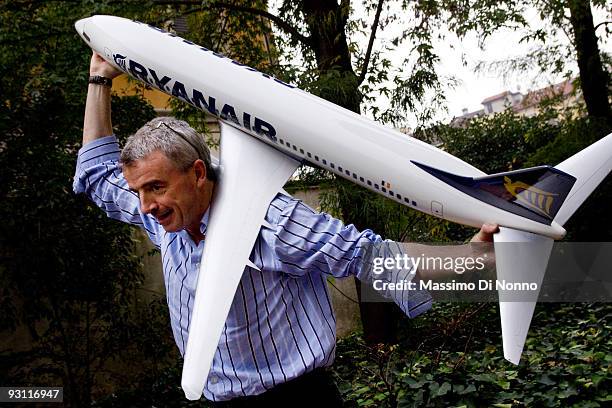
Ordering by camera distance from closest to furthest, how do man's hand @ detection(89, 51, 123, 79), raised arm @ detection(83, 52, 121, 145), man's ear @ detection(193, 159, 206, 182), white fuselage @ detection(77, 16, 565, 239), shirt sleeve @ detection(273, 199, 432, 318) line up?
shirt sleeve @ detection(273, 199, 432, 318)
man's ear @ detection(193, 159, 206, 182)
white fuselage @ detection(77, 16, 565, 239)
raised arm @ detection(83, 52, 121, 145)
man's hand @ detection(89, 51, 123, 79)

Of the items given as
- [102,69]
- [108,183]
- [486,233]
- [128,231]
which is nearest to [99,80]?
[102,69]

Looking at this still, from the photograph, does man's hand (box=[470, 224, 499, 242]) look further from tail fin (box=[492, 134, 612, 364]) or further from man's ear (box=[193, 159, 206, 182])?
man's ear (box=[193, 159, 206, 182])

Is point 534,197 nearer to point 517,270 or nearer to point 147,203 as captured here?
point 517,270

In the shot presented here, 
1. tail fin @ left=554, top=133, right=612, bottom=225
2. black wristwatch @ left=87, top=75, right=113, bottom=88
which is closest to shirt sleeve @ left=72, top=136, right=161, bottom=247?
black wristwatch @ left=87, top=75, right=113, bottom=88

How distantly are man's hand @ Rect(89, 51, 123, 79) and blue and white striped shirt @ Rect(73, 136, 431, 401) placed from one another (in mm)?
756

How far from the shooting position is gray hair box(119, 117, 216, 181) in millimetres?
1471

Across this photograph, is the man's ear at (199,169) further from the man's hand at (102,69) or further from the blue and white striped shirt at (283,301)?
the man's hand at (102,69)

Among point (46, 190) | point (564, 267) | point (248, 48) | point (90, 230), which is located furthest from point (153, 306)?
point (564, 267)

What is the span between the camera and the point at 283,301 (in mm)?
1461

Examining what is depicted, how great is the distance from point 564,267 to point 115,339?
12.7 ft

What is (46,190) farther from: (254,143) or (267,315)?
(267,315)

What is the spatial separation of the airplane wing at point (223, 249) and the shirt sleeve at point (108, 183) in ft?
0.90

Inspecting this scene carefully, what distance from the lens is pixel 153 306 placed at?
216 inches

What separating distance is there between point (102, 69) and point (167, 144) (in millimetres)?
757
